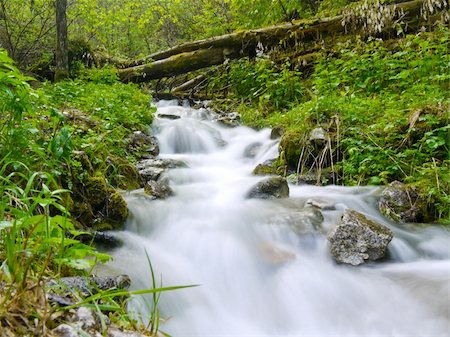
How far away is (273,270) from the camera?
10.2ft

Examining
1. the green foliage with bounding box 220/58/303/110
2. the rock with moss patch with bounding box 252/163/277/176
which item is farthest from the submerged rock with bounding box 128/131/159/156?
the green foliage with bounding box 220/58/303/110

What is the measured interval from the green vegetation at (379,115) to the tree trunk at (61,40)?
4.46 m

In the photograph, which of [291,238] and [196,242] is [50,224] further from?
[291,238]

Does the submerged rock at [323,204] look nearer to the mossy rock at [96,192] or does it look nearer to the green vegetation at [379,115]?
the green vegetation at [379,115]

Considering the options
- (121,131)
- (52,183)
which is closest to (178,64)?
(121,131)

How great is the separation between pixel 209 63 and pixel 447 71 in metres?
6.02

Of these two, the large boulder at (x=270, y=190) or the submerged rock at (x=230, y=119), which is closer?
the large boulder at (x=270, y=190)

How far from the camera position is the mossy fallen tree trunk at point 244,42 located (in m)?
8.49

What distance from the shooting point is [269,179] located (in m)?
4.54

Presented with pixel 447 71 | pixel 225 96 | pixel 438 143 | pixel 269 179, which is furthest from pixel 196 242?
pixel 225 96

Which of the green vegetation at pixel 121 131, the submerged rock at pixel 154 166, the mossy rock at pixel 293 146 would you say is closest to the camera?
the green vegetation at pixel 121 131

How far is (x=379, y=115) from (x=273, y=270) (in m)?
3.25

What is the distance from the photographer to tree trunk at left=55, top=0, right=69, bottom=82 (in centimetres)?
852

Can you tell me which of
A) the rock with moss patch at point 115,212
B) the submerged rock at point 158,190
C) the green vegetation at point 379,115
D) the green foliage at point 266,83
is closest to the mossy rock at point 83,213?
the rock with moss patch at point 115,212
